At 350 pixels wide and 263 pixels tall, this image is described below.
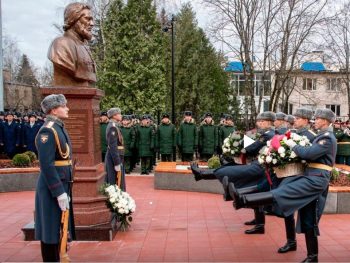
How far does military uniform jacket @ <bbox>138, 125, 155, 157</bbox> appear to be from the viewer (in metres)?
14.5

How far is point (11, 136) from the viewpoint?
15391 millimetres

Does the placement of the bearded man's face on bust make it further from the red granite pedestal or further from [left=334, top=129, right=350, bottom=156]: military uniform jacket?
[left=334, top=129, right=350, bottom=156]: military uniform jacket

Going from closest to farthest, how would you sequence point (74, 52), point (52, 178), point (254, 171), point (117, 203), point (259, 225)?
point (52, 178) < point (74, 52) < point (254, 171) < point (117, 203) < point (259, 225)

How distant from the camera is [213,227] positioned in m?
7.81

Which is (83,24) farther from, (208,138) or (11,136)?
(11,136)

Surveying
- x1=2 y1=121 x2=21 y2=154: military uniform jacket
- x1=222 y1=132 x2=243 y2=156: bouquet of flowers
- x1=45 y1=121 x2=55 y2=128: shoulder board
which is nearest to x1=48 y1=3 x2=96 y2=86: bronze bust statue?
x1=45 y1=121 x2=55 y2=128: shoulder board

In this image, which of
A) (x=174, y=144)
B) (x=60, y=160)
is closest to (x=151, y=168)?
(x=174, y=144)

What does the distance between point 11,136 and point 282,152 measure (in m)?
11.9

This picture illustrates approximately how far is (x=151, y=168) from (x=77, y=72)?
8.62m

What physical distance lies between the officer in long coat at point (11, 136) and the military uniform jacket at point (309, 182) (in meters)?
11.8

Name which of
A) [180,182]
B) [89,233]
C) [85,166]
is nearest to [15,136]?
[180,182]

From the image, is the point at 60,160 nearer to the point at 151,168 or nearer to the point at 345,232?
the point at 345,232

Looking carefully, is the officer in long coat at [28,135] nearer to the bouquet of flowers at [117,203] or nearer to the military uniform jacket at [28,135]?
the military uniform jacket at [28,135]

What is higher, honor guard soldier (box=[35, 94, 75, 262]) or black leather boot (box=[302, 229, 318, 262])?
honor guard soldier (box=[35, 94, 75, 262])
